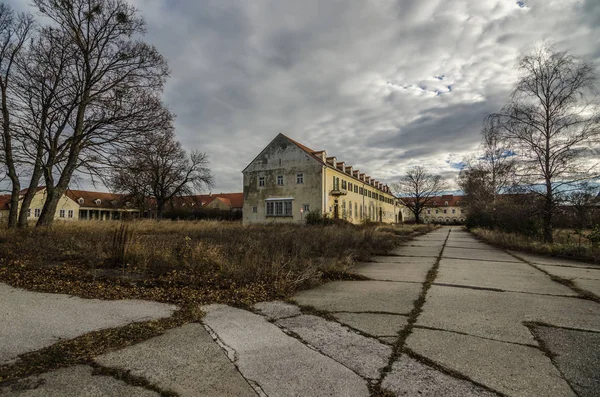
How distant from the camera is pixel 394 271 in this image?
24.9ft

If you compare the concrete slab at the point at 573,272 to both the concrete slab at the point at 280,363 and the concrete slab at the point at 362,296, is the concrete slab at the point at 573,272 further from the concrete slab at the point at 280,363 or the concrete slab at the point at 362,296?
the concrete slab at the point at 280,363

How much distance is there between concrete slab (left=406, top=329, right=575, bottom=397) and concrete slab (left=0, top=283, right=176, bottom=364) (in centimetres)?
312

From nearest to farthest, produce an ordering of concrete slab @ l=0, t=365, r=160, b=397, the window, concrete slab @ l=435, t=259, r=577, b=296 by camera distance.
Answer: concrete slab @ l=0, t=365, r=160, b=397
concrete slab @ l=435, t=259, r=577, b=296
the window

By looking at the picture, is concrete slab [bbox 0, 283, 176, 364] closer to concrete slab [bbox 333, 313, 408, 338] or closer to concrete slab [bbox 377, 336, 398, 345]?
concrete slab [bbox 333, 313, 408, 338]

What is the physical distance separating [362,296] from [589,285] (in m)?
4.75

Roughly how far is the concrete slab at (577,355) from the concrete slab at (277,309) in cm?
274

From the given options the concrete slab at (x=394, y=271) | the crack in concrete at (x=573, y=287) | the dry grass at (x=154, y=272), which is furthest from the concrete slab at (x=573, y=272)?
the dry grass at (x=154, y=272)

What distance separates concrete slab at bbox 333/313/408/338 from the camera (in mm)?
3363

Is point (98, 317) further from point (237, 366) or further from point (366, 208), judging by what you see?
point (366, 208)

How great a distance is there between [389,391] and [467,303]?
120 inches

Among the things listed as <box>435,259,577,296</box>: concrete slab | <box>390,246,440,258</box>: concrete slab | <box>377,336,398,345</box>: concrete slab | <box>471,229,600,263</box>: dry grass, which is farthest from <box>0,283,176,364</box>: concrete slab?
<box>471,229,600,263</box>: dry grass

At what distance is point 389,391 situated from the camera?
7.08ft

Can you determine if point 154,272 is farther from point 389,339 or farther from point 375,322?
point 389,339

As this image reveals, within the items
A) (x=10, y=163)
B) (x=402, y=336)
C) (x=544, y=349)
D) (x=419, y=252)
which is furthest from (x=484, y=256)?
(x=10, y=163)
